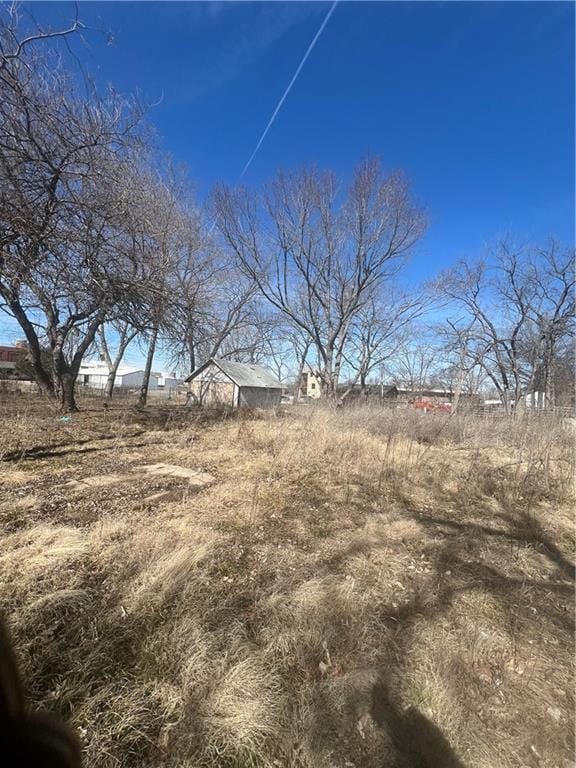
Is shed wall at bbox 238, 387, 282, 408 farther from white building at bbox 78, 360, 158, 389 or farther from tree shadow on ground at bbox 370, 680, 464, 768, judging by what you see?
white building at bbox 78, 360, 158, 389

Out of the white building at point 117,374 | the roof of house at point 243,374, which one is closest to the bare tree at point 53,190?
the roof of house at point 243,374

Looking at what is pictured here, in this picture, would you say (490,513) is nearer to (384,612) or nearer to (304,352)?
(384,612)

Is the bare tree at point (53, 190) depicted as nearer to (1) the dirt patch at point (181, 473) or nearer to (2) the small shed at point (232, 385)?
(1) the dirt patch at point (181, 473)

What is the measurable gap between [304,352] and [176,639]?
87.5 ft

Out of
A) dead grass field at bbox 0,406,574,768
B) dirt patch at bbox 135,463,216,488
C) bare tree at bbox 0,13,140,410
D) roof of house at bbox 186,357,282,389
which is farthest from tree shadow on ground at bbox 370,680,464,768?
roof of house at bbox 186,357,282,389

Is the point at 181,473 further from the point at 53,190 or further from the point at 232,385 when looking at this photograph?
the point at 232,385

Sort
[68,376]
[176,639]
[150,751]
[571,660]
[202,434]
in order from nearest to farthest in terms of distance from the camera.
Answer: [150,751] < [176,639] < [571,660] < [202,434] < [68,376]

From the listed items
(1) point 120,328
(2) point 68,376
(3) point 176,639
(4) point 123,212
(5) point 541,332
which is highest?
(5) point 541,332

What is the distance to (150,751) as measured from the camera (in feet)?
4.34

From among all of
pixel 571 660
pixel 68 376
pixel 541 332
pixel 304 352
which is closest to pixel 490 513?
pixel 571 660

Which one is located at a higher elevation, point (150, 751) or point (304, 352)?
point (304, 352)

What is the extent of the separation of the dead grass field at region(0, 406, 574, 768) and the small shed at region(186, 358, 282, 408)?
1744cm

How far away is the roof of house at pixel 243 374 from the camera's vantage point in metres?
22.4

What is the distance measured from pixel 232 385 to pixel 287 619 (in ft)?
68.0
